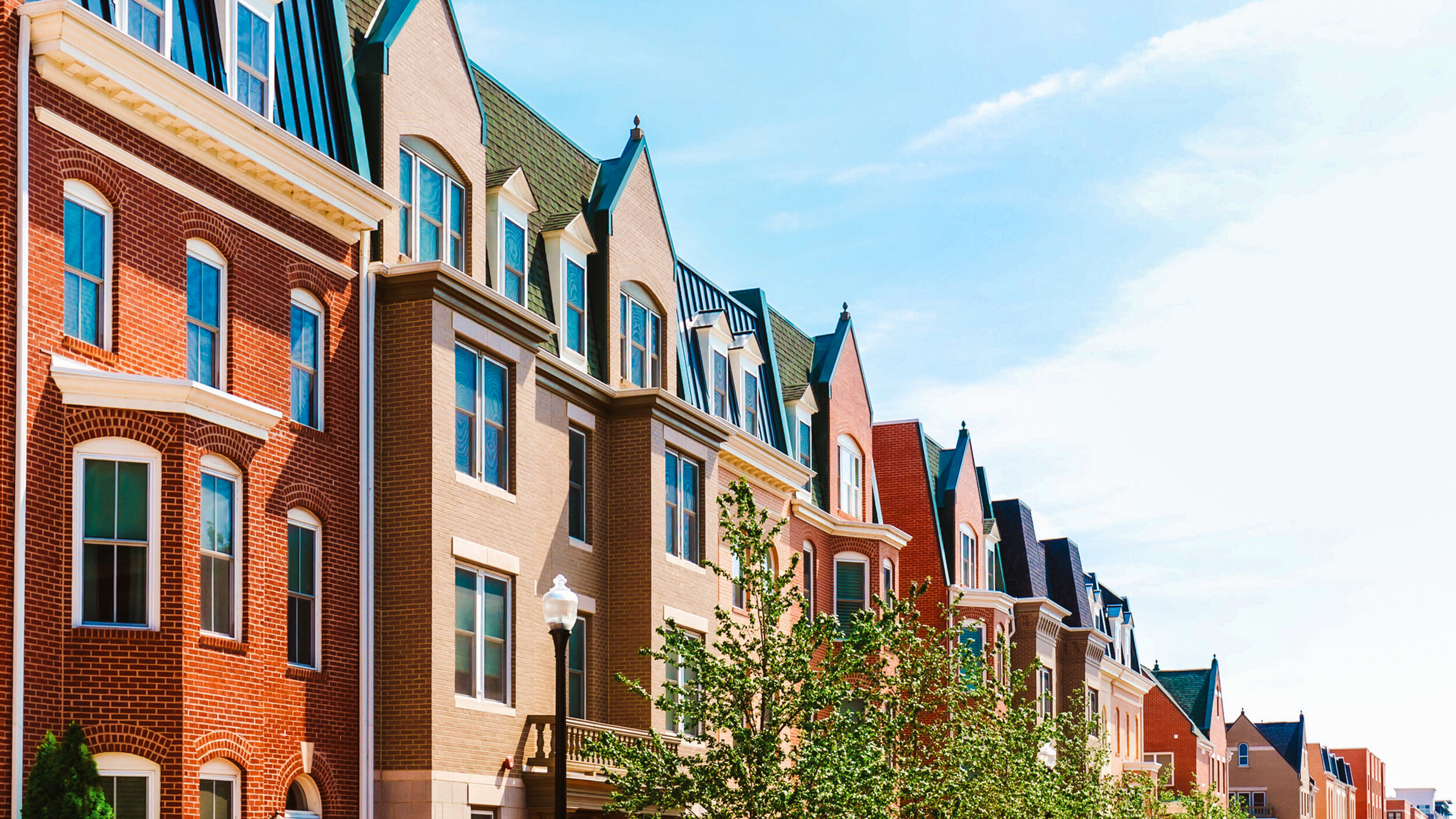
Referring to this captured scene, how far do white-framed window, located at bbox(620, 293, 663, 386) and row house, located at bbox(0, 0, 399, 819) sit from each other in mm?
9277

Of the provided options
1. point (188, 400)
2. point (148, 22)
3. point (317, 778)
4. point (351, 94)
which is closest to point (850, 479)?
point (351, 94)

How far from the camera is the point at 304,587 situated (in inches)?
950

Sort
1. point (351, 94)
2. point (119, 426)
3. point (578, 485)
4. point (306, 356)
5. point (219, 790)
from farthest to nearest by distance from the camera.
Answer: point (578, 485)
point (351, 94)
point (306, 356)
point (219, 790)
point (119, 426)

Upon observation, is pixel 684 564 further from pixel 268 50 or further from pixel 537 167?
pixel 268 50

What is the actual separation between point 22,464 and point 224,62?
680 centimetres

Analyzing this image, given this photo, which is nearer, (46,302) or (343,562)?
(46,302)

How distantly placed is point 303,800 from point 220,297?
7036 mm

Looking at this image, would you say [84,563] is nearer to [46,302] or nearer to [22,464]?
[22,464]

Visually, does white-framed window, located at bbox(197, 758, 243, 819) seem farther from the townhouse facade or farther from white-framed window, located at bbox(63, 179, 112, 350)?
the townhouse facade

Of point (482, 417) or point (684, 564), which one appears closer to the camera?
point (482, 417)

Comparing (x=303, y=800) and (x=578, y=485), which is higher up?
(x=578, y=485)

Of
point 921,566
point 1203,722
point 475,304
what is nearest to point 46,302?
point 475,304

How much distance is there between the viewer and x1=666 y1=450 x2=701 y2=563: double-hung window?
34.6 m

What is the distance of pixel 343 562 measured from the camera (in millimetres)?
25062
